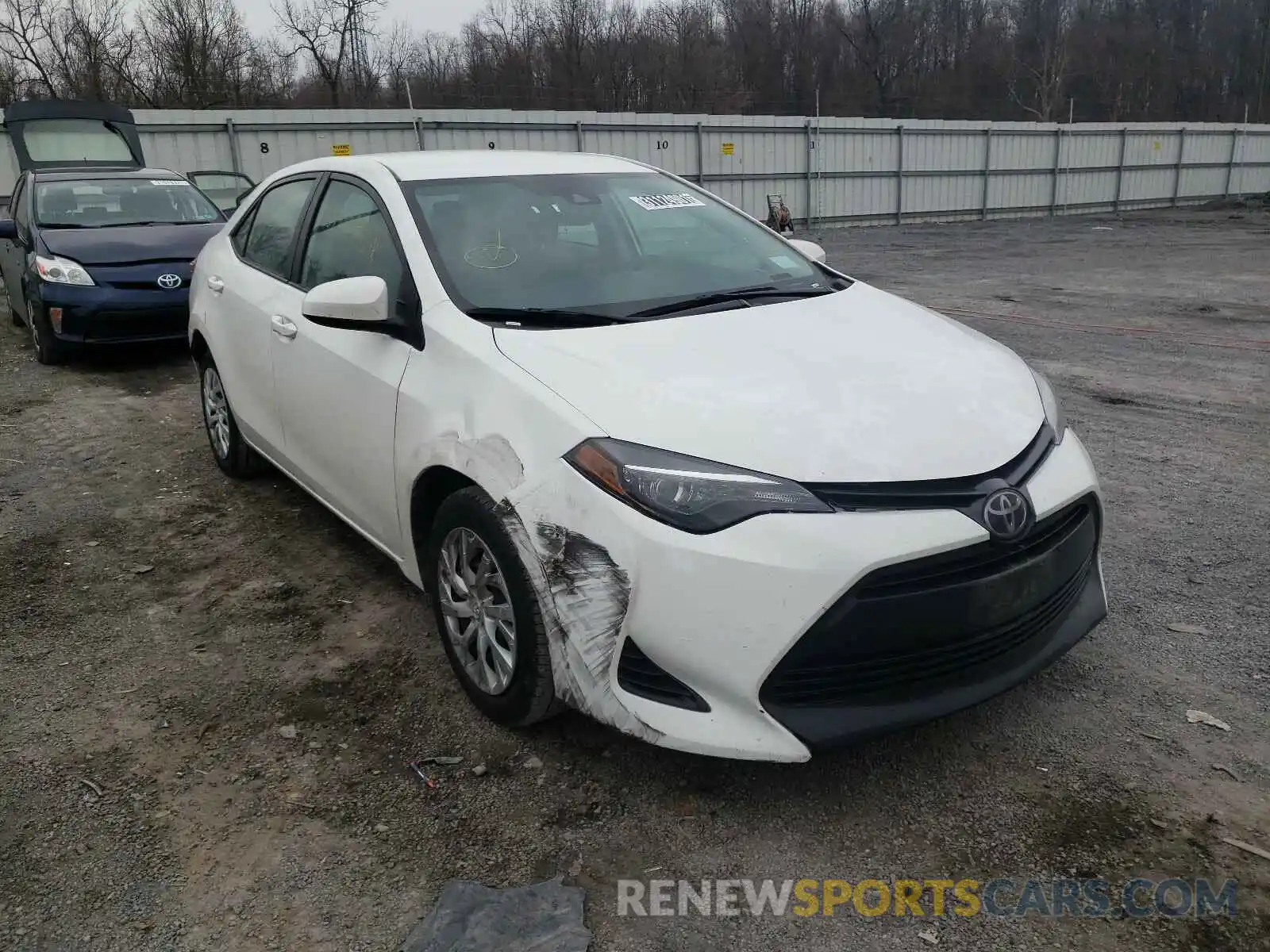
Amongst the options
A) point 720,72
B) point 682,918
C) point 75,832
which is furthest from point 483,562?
point 720,72

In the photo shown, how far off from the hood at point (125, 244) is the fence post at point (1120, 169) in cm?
3033

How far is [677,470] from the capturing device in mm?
2297

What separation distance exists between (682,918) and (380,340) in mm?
1987

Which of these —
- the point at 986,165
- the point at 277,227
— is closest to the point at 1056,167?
the point at 986,165

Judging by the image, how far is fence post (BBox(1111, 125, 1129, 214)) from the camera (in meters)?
31.0

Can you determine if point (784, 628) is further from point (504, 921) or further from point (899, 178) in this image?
point (899, 178)

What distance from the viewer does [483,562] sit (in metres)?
2.74

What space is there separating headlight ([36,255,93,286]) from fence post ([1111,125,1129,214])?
31.2 meters

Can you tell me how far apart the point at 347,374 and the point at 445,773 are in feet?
4.65

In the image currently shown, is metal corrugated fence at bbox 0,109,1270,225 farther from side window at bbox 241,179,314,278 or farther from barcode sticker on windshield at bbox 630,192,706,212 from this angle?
barcode sticker on windshield at bbox 630,192,706,212

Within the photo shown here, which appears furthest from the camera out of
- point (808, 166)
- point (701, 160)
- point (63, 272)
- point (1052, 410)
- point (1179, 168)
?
point (1179, 168)

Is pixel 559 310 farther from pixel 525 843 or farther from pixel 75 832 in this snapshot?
pixel 75 832

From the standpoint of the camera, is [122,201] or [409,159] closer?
[409,159]

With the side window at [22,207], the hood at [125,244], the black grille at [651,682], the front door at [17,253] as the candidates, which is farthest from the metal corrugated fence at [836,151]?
the black grille at [651,682]
